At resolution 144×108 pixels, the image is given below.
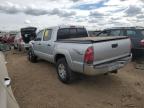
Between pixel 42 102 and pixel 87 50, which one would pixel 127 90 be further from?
pixel 42 102

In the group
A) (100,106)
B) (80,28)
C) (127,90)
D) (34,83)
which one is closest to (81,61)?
(100,106)

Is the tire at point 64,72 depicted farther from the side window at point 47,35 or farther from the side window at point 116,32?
the side window at point 116,32

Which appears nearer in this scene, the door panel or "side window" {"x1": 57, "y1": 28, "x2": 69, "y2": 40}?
"side window" {"x1": 57, "y1": 28, "x2": 69, "y2": 40}

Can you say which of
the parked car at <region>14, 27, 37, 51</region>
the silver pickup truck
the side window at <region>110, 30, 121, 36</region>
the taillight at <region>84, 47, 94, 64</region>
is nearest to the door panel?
the silver pickup truck

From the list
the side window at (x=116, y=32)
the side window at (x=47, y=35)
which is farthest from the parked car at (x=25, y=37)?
the side window at (x=47, y=35)

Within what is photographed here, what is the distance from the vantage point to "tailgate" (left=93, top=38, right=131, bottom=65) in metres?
5.68

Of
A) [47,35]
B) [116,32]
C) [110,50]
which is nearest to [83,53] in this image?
[110,50]

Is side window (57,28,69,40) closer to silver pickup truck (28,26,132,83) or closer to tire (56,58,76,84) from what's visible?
silver pickup truck (28,26,132,83)

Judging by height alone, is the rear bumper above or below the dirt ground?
above

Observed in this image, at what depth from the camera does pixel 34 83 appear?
7172 millimetres

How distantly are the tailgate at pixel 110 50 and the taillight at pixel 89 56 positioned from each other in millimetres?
95

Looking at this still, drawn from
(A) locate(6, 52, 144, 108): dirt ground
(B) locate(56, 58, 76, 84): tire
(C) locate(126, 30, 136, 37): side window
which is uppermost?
(C) locate(126, 30, 136, 37): side window

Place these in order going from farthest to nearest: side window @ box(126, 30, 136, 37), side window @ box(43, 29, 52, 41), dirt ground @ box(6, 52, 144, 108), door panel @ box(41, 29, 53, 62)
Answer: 1. side window @ box(126, 30, 136, 37)
2. side window @ box(43, 29, 52, 41)
3. door panel @ box(41, 29, 53, 62)
4. dirt ground @ box(6, 52, 144, 108)

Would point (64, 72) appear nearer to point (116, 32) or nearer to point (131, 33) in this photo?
point (131, 33)
